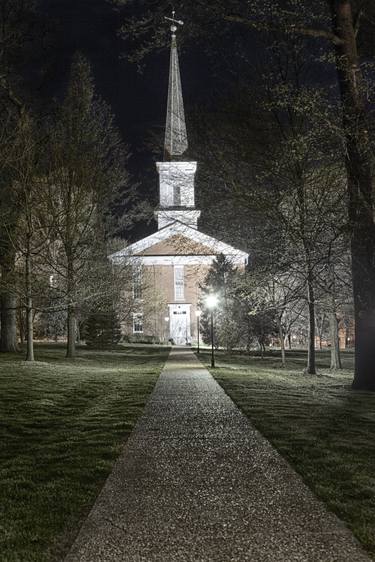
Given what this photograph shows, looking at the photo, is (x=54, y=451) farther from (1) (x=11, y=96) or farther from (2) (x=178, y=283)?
(2) (x=178, y=283)

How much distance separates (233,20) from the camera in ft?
36.3

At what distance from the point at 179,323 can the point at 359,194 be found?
35.9 metres

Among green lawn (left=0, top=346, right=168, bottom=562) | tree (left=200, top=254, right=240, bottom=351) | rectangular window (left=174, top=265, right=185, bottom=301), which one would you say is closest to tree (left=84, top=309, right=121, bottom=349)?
tree (left=200, top=254, right=240, bottom=351)

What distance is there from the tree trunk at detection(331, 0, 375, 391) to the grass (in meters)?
1.00

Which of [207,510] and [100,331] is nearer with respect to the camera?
[207,510]

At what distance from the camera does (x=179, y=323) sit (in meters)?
45.8

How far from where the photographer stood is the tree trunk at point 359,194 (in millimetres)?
10445

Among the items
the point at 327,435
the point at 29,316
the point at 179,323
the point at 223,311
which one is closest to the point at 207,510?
the point at 327,435

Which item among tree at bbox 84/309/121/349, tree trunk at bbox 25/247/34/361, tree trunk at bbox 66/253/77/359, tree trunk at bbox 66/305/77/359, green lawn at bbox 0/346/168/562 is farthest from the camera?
tree at bbox 84/309/121/349

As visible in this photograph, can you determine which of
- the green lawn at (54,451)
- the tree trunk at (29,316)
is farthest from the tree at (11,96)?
the green lawn at (54,451)

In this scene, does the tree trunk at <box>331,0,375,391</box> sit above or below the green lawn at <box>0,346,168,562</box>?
above

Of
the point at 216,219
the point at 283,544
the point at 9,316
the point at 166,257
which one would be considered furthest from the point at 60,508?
the point at 166,257

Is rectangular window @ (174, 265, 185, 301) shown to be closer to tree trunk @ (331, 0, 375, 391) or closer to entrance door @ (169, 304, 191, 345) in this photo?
entrance door @ (169, 304, 191, 345)

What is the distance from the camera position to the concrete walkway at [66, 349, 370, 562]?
130 inches
